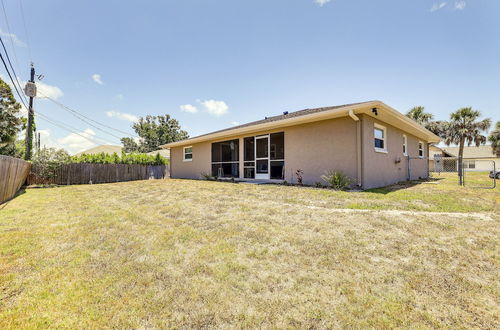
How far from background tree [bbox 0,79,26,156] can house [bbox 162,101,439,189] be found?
42.7 feet

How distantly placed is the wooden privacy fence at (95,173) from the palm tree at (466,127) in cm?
2963

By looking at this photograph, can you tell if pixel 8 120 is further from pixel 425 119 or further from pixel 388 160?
pixel 425 119

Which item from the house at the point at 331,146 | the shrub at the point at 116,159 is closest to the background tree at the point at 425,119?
the house at the point at 331,146

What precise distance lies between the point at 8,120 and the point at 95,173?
762 cm

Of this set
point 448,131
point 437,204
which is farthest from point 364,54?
point 448,131

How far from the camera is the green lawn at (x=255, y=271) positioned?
1567 millimetres

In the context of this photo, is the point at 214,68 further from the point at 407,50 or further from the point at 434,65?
the point at 434,65

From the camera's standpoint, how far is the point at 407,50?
9.13 m

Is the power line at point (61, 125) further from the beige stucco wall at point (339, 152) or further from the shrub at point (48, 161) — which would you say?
the beige stucco wall at point (339, 152)

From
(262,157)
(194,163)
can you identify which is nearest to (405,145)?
(262,157)

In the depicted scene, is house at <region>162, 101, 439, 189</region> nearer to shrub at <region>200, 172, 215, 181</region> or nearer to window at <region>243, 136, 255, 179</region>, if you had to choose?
window at <region>243, 136, 255, 179</region>

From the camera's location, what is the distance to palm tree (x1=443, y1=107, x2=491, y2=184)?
21453 mm

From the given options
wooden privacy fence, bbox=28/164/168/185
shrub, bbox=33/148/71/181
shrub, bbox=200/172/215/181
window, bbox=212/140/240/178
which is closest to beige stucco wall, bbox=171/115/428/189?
window, bbox=212/140/240/178

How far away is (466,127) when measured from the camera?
21.7 metres
